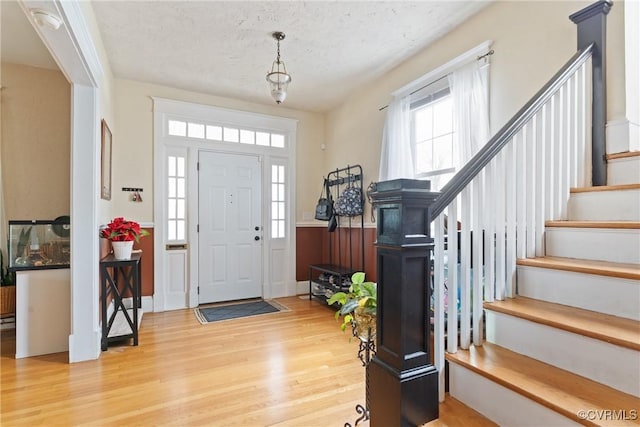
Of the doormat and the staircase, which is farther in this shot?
the doormat

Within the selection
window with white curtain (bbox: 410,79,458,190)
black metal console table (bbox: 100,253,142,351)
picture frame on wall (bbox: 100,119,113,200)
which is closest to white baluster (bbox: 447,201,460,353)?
window with white curtain (bbox: 410,79,458,190)

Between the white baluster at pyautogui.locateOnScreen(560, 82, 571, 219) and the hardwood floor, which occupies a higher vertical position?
the white baluster at pyautogui.locateOnScreen(560, 82, 571, 219)

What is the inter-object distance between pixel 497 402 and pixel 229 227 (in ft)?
12.6

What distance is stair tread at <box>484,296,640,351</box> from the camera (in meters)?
1.12

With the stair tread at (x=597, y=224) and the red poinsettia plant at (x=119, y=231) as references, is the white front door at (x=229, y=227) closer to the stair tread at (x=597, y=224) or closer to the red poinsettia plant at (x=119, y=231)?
the red poinsettia plant at (x=119, y=231)

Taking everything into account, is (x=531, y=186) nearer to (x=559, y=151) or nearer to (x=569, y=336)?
(x=559, y=151)

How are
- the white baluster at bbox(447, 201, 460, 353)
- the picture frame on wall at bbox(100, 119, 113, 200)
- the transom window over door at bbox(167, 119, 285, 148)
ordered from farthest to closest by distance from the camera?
1. the transom window over door at bbox(167, 119, 285, 148)
2. the picture frame on wall at bbox(100, 119, 113, 200)
3. the white baluster at bbox(447, 201, 460, 353)

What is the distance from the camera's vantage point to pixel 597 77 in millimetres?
1973

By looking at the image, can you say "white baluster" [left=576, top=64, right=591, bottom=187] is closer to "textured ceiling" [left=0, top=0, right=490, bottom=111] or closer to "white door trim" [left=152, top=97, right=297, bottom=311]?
"textured ceiling" [left=0, top=0, right=490, bottom=111]

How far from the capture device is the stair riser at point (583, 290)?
1287mm

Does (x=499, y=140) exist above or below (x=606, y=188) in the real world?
above

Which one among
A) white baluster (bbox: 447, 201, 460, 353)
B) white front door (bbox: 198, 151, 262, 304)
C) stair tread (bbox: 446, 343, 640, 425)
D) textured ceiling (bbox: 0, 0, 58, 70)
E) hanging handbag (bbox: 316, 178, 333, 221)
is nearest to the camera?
stair tread (bbox: 446, 343, 640, 425)

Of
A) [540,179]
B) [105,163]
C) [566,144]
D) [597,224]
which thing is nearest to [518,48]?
[566,144]

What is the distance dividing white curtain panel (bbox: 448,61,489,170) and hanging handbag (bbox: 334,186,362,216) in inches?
59.9
